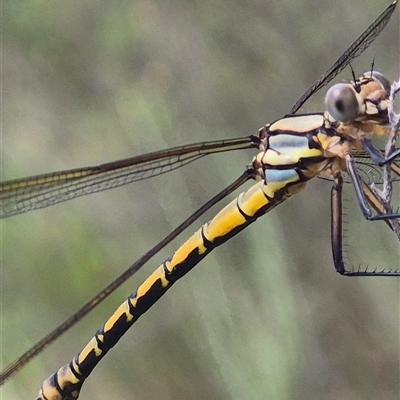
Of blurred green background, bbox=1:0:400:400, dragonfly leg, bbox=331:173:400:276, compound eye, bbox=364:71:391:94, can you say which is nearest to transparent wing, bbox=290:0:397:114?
compound eye, bbox=364:71:391:94

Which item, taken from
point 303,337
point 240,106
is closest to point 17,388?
point 303,337

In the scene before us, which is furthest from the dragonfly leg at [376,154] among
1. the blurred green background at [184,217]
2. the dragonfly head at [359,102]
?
the blurred green background at [184,217]

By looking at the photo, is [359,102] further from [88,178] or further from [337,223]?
[88,178]

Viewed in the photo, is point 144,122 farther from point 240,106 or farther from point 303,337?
point 303,337

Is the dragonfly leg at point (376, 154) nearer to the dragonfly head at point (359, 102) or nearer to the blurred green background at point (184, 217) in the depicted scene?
the dragonfly head at point (359, 102)

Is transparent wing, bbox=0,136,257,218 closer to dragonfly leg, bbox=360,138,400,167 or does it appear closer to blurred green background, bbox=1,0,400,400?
dragonfly leg, bbox=360,138,400,167

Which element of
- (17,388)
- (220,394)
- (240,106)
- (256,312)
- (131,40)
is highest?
(131,40)
